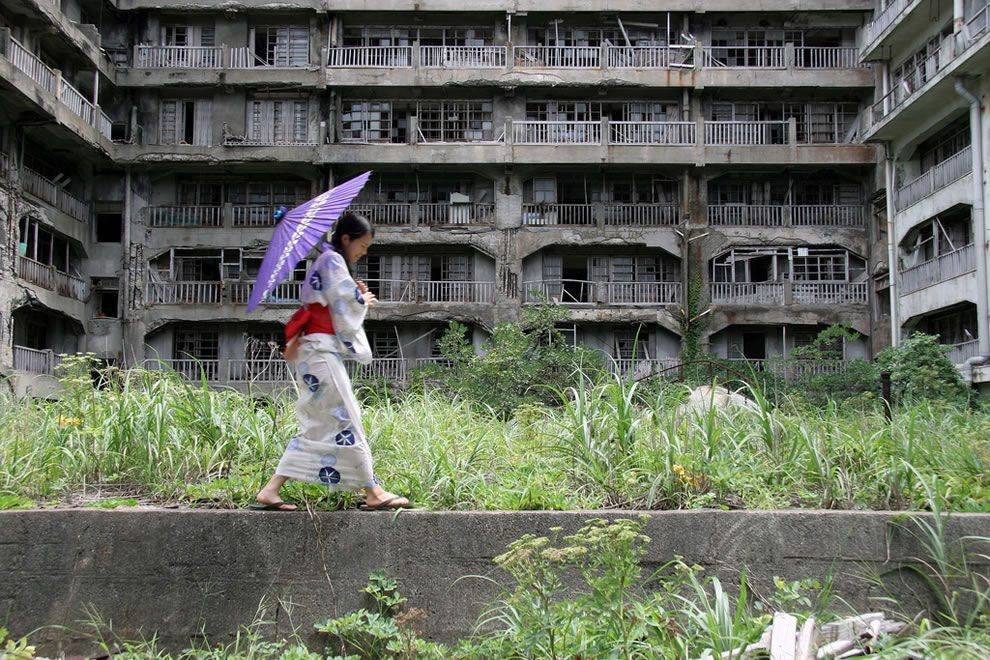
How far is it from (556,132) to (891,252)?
11386mm

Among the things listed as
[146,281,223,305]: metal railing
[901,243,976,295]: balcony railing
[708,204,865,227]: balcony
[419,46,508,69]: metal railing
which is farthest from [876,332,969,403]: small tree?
[146,281,223,305]: metal railing

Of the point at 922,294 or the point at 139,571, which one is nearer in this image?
the point at 139,571

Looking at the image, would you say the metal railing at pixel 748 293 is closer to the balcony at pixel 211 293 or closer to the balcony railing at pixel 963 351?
the balcony railing at pixel 963 351

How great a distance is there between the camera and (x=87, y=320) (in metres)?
28.9

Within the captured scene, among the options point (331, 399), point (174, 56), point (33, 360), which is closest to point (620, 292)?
point (174, 56)

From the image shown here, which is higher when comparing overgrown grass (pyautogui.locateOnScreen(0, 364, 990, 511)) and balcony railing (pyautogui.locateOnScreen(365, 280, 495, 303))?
balcony railing (pyautogui.locateOnScreen(365, 280, 495, 303))

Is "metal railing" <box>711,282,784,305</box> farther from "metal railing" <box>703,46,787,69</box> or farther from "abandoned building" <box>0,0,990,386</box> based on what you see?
"metal railing" <box>703,46,787,69</box>

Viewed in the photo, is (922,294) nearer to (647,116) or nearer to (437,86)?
(647,116)

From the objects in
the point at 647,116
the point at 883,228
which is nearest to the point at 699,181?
the point at 647,116

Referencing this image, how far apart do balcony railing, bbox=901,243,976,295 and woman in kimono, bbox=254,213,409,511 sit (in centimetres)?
2173

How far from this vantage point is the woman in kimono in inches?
199

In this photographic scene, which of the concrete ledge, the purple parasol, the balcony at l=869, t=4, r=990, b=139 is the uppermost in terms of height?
the balcony at l=869, t=4, r=990, b=139

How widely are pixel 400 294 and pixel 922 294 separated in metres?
16.0

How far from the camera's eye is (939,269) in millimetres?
24484
